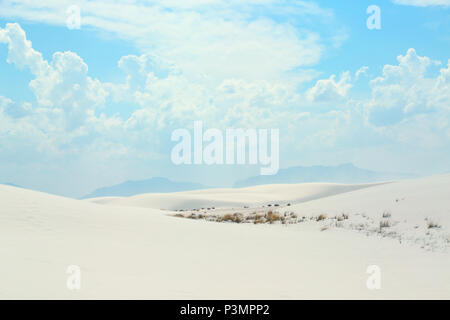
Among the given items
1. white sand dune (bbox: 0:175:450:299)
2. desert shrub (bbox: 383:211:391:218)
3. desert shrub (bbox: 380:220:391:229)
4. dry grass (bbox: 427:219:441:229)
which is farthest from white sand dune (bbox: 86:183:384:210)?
white sand dune (bbox: 0:175:450:299)

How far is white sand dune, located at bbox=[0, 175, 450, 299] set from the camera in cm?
704

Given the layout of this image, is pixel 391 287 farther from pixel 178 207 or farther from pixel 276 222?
pixel 178 207

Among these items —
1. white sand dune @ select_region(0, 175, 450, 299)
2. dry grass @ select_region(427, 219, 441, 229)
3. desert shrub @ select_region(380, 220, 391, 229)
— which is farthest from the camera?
desert shrub @ select_region(380, 220, 391, 229)

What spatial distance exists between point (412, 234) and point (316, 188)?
212 ft

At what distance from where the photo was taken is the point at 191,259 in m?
9.80

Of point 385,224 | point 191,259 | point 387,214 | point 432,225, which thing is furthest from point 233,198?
point 191,259

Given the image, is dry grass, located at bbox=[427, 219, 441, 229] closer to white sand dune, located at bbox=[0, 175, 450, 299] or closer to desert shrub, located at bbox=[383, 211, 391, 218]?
white sand dune, located at bbox=[0, 175, 450, 299]

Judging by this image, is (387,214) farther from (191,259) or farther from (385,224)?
(191,259)

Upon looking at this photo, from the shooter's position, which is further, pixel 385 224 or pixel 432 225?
pixel 385 224

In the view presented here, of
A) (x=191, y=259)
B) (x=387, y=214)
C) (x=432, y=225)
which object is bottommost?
(x=191, y=259)

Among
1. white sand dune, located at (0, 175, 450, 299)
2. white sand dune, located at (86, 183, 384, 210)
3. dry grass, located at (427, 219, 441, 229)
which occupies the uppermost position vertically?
white sand dune, located at (86, 183, 384, 210)

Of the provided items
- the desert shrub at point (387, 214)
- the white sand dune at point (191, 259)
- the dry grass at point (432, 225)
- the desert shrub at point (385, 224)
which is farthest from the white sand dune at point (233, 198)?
the white sand dune at point (191, 259)

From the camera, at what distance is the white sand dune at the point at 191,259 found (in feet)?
23.1
